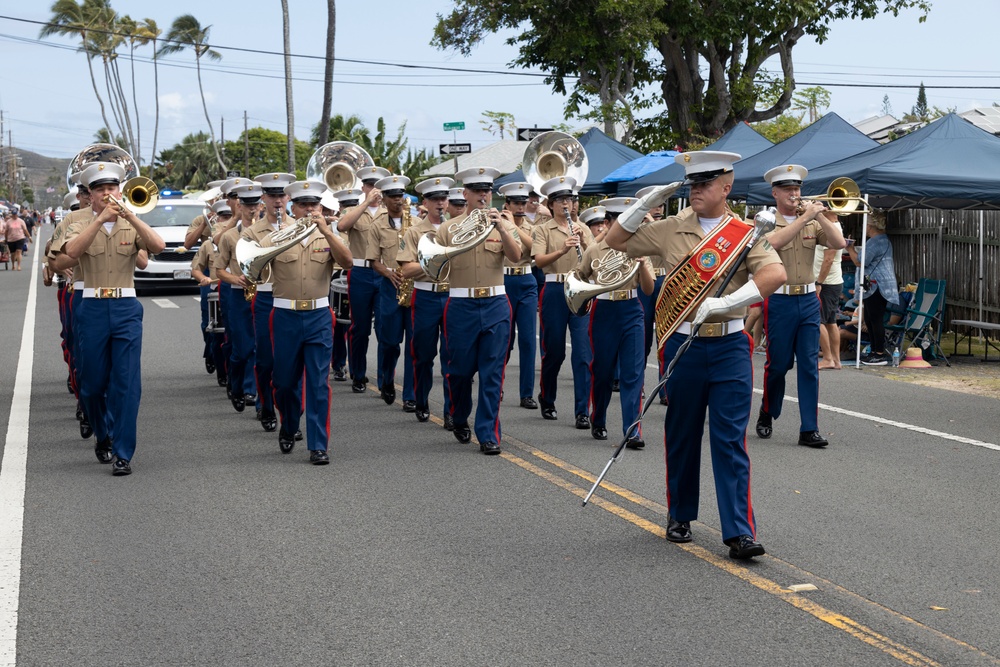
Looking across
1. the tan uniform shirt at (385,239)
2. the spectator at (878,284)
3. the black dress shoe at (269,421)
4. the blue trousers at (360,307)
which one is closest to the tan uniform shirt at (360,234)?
the blue trousers at (360,307)

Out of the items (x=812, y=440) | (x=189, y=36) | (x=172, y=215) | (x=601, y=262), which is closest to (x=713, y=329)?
(x=601, y=262)

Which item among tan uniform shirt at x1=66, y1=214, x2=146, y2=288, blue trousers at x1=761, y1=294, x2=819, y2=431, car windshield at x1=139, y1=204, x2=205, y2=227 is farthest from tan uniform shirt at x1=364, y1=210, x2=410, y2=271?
car windshield at x1=139, y1=204, x2=205, y2=227

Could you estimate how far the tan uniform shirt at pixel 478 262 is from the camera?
9523 millimetres

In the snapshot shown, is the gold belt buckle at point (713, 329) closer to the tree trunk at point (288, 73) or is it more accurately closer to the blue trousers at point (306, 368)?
the blue trousers at point (306, 368)

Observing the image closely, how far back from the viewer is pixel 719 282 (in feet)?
A: 21.5

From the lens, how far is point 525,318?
11.8m

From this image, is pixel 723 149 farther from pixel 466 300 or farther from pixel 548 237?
pixel 466 300

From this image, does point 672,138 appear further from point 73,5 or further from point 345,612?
point 73,5

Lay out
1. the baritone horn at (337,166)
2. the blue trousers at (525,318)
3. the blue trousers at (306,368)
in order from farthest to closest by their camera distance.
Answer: the baritone horn at (337,166) → the blue trousers at (525,318) → the blue trousers at (306,368)

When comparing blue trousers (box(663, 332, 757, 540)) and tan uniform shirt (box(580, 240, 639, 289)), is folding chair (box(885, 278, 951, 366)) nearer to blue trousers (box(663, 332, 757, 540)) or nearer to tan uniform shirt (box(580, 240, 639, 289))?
tan uniform shirt (box(580, 240, 639, 289))

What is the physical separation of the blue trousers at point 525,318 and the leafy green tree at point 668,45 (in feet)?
57.7

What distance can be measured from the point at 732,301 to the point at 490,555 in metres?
1.77

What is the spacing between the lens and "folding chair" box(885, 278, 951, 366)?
15438 millimetres

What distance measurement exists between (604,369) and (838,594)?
14.2 feet
